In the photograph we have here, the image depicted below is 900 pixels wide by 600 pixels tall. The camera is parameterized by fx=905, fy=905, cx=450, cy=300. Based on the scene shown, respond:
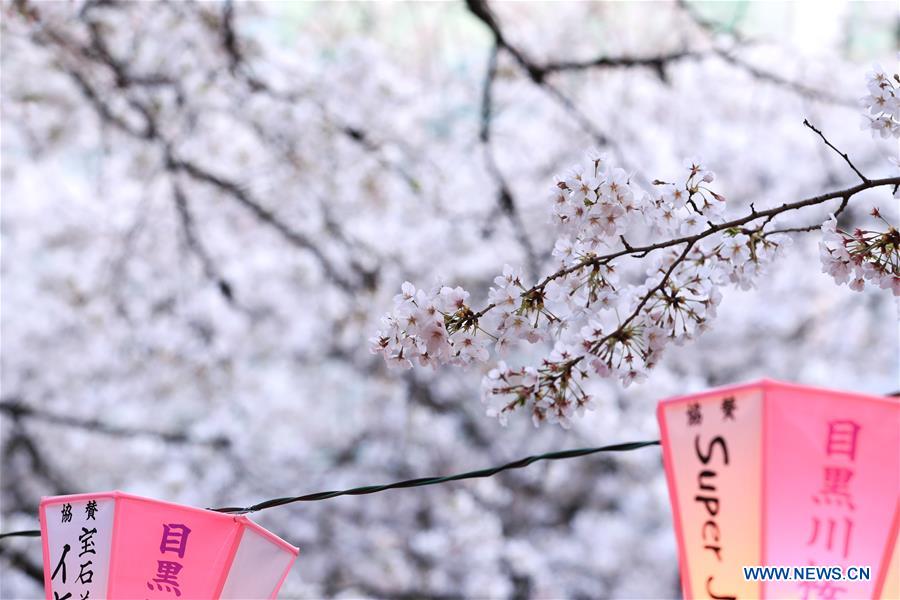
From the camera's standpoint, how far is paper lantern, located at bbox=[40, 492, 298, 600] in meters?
1.32

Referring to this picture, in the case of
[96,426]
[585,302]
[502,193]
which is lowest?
[585,302]

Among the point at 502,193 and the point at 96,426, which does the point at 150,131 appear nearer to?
the point at 96,426

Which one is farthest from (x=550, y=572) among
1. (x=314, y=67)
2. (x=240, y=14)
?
(x=240, y=14)

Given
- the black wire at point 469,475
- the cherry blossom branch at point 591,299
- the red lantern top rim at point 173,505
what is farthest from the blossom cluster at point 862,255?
the red lantern top rim at point 173,505

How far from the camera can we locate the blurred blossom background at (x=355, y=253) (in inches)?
162

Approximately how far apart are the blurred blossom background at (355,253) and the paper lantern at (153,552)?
9.12ft

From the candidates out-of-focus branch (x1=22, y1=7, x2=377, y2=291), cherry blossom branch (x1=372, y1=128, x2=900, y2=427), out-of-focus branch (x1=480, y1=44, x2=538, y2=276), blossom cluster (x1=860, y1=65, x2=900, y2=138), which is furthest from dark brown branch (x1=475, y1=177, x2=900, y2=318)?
out-of-focus branch (x1=22, y1=7, x2=377, y2=291)

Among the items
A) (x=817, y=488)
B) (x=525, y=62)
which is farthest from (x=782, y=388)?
(x=525, y=62)

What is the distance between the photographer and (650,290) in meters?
1.14

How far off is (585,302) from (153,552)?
74 centimetres

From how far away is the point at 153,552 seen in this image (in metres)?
1.33

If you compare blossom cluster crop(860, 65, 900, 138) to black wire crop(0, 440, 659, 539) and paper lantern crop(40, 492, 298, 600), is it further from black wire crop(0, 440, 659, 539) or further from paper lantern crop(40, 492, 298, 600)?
paper lantern crop(40, 492, 298, 600)

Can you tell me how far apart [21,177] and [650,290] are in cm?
396

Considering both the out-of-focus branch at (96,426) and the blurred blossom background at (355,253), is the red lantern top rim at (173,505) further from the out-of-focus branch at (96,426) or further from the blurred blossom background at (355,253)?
the out-of-focus branch at (96,426)
